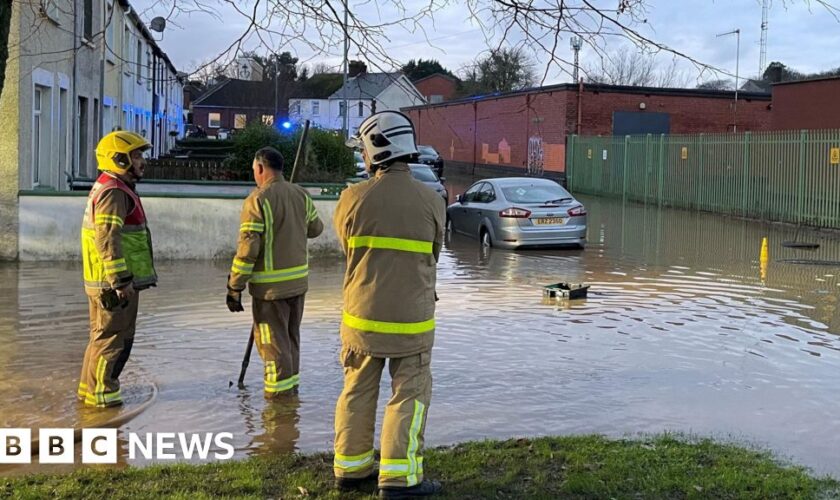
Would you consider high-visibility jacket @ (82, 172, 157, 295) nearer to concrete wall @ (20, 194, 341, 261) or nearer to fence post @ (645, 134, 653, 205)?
concrete wall @ (20, 194, 341, 261)

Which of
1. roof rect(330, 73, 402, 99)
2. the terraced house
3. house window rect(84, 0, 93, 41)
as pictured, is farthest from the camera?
house window rect(84, 0, 93, 41)

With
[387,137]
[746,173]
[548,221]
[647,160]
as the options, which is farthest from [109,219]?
[647,160]

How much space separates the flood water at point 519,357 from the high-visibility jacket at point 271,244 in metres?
0.85

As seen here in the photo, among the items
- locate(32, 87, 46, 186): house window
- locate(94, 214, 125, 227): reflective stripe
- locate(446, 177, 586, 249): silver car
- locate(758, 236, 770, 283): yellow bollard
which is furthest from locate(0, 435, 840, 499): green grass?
locate(32, 87, 46, 186): house window

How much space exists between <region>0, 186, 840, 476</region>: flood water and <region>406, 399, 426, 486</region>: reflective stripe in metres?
1.24

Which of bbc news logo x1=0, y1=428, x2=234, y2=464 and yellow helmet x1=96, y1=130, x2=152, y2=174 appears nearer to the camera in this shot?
bbc news logo x1=0, y1=428, x2=234, y2=464

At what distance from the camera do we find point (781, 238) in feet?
66.0

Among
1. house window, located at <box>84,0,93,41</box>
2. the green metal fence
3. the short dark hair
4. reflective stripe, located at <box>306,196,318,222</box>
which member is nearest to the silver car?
the green metal fence

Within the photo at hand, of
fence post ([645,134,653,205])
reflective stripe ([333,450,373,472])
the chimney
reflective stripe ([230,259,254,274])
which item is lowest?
reflective stripe ([333,450,373,472])

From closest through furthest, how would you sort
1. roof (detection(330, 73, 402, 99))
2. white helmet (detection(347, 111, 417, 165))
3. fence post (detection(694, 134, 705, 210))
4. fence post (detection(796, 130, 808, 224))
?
white helmet (detection(347, 111, 417, 165))
roof (detection(330, 73, 402, 99))
fence post (detection(796, 130, 808, 224))
fence post (detection(694, 134, 705, 210))

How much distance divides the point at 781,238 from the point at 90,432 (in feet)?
56.6

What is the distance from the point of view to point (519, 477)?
5.14m

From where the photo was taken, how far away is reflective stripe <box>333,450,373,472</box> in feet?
16.1

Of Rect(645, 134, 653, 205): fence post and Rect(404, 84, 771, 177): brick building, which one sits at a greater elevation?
Rect(404, 84, 771, 177): brick building
